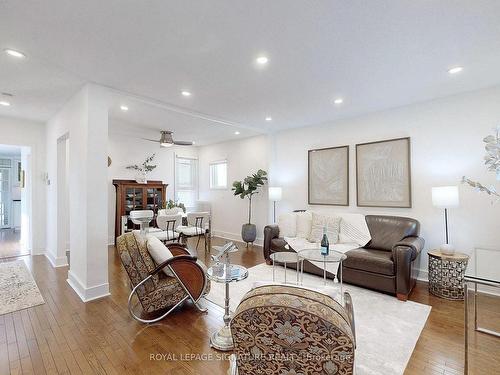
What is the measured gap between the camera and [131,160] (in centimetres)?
649

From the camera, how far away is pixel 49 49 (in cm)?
248

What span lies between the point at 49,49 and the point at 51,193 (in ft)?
11.0

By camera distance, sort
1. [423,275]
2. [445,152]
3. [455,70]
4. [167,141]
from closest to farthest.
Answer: [455,70]
[445,152]
[423,275]
[167,141]

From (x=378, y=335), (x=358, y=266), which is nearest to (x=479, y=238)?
(x=358, y=266)

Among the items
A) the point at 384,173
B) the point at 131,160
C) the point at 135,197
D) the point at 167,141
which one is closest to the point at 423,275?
the point at 384,173

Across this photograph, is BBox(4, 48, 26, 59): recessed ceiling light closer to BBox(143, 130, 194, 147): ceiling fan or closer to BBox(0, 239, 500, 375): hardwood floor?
BBox(0, 239, 500, 375): hardwood floor

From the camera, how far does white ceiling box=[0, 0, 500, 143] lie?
76.1 inches

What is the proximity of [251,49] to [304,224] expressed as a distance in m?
3.11

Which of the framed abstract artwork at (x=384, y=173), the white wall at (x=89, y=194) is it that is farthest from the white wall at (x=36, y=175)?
the framed abstract artwork at (x=384, y=173)

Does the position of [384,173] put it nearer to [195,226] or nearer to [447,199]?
[447,199]

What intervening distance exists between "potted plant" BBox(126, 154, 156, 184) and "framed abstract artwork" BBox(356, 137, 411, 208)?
523 cm

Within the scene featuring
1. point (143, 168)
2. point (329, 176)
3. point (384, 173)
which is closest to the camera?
point (384, 173)

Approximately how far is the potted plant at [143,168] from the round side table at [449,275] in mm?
6277

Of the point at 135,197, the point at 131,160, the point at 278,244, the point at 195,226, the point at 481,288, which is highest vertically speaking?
the point at 131,160
